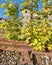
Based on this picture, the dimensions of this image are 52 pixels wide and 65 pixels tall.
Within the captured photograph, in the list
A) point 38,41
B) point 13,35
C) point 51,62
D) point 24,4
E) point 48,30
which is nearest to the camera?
point 51,62

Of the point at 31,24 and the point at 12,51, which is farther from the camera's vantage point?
the point at 31,24

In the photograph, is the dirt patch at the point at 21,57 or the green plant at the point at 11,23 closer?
the dirt patch at the point at 21,57

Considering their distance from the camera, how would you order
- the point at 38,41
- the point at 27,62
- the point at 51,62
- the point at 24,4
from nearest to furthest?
the point at 27,62 < the point at 51,62 < the point at 38,41 < the point at 24,4

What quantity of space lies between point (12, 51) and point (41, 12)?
6.69 m

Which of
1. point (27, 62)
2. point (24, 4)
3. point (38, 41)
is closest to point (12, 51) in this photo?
point (27, 62)

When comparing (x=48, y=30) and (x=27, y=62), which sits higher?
(x=48, y=30)

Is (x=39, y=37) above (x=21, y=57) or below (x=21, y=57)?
above

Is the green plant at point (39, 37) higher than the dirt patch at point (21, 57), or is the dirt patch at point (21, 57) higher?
the green plant at point (39, 37)

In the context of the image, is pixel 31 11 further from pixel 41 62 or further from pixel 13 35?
pixel 41 62

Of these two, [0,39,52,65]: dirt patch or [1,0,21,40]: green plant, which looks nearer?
[0,39,52,65]: dirt patch

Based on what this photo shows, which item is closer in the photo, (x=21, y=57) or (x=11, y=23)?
(x=21, y=57)

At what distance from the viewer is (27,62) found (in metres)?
10.3

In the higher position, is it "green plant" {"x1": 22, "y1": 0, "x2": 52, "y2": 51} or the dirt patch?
"green plant" {"x1": 22, "y1": 0, "x2": 52, "y2": 51}

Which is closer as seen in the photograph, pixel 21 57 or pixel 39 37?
pixel 21 57
